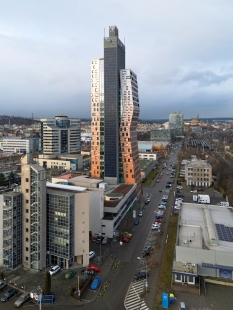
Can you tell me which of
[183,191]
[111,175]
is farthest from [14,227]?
[183,191]

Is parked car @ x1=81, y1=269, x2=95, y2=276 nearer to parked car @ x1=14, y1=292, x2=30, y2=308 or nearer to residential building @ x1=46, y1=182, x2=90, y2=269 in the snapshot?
residential building @ x1=46, y1=182, x2=90, y2=269

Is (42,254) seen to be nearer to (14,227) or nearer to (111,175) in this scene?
(14,227)

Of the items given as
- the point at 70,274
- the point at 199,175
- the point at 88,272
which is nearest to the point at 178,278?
the point at 88,272

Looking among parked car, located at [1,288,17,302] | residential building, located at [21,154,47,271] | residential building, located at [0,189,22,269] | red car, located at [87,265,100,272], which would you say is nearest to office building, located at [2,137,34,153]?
residential building, located at [0,189,22,269]

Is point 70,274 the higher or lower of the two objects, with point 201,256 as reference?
lower

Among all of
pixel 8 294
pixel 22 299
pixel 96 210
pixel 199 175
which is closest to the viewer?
pixel 22 299

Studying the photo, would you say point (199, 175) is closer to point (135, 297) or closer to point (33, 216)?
point (135, 297)
